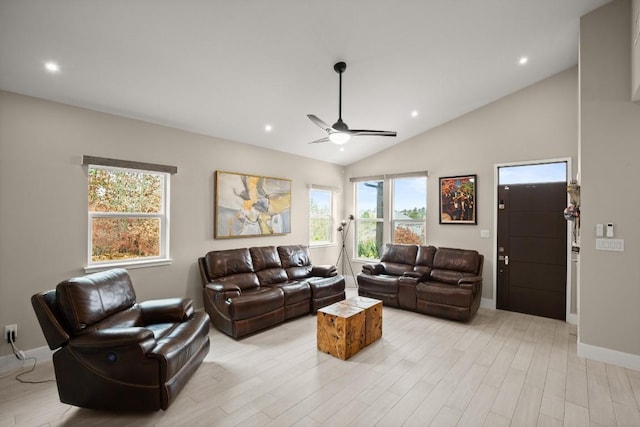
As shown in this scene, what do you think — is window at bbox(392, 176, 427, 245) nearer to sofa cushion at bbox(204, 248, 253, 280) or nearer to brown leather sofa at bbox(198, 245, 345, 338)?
brown leather sofa at bbox(198, 245, 345, 338)

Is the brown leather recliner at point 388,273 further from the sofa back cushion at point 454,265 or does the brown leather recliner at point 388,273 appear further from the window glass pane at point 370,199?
the window glass pane at point 370,199

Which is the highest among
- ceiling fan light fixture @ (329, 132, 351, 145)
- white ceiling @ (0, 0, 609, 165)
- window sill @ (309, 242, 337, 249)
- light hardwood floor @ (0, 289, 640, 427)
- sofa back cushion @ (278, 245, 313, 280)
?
white ceiling @ (0, 0, 609, 165)

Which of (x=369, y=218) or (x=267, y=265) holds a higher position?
(x=369, y=218)

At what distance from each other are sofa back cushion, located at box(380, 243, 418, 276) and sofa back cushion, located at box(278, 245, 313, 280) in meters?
1.47

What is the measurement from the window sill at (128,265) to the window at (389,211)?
158 inches

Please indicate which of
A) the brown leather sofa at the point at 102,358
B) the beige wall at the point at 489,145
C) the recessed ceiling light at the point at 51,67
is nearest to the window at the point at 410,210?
the beige wall at the point at 489,145

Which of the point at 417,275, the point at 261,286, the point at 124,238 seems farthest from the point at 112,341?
the point at 417,275

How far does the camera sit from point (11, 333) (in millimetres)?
2961

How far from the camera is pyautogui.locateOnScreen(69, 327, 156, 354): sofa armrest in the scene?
2199 millimetres

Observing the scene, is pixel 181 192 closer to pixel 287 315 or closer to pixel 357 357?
pixel 287 315

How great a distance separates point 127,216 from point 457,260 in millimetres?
4900

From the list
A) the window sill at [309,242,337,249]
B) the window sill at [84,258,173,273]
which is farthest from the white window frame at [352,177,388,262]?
the window sill at [84,258,173,273]

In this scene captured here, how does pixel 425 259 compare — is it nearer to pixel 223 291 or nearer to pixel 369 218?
pixel 369 218

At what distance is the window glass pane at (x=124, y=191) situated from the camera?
355 centimetres
